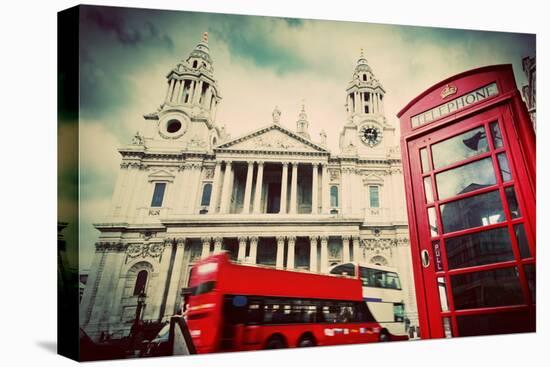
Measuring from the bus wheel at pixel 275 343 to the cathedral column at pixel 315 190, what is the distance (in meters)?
2.80

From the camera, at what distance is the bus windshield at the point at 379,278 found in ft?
29.8

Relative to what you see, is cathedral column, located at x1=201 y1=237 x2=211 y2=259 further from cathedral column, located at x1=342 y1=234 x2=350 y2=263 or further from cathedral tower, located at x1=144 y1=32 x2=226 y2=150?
cathedral column, located at x1=342 y1=234 x2=350 y2=263

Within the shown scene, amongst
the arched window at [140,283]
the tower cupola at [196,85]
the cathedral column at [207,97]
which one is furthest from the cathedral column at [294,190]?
the arched window at [140,283]

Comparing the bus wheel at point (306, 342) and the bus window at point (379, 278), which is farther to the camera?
the bus window at point (379, 278)

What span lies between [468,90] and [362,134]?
235 centimetres

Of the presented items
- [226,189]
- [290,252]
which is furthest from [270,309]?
[226,189]

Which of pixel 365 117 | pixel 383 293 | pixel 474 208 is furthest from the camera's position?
pixel 365 117

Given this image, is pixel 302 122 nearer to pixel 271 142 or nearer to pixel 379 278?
pixel 271 142

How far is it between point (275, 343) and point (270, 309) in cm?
66

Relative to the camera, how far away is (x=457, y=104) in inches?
344

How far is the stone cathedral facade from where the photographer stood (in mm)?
8484

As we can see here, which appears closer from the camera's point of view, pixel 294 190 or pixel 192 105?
pixel 192 105

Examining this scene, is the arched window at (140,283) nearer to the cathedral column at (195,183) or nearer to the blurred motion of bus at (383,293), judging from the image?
the cathedral column at (195,183)

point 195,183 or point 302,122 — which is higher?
point 302,122
